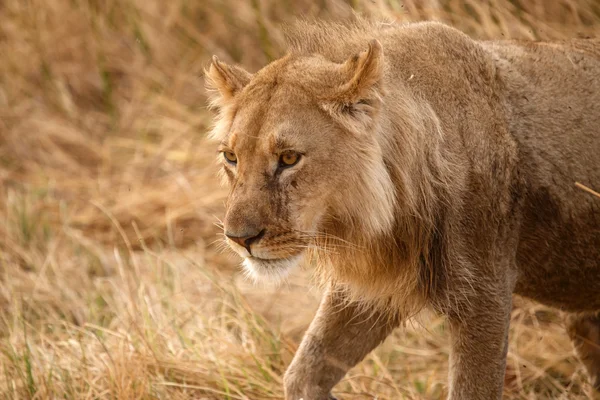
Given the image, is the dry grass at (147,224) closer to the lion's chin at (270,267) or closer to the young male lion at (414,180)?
the young male lion at (414,180)

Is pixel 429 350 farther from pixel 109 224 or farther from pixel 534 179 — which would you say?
→ pixel 109 224

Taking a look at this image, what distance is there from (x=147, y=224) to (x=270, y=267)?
4176 mm

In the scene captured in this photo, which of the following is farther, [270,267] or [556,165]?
[556,165]

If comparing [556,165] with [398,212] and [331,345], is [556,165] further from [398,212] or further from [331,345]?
[331,345]

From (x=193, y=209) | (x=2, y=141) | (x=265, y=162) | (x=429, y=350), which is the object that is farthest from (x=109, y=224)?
(x=265, y=162)

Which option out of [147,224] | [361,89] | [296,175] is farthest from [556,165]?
[147,224]

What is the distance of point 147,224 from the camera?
7.67m

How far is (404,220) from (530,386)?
6.30ft

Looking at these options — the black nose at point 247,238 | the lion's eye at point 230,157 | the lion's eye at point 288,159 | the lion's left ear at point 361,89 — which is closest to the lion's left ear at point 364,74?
the lion's left ear at point 361,89

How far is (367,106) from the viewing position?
3.61 m

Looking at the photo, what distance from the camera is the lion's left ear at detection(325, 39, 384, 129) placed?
3549mm

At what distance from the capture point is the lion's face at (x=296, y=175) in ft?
11.7

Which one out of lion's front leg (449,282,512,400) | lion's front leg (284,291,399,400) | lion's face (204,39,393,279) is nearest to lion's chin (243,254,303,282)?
lion's face (204,39,393,279)

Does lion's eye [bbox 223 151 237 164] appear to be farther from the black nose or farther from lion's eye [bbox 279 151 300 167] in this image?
the black nose
